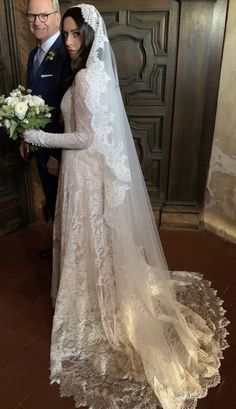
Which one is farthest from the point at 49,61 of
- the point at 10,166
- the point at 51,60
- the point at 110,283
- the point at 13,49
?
the point at 110,283

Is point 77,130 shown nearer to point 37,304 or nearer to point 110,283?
point 110,283

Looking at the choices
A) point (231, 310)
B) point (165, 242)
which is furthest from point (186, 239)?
point (231, 310)

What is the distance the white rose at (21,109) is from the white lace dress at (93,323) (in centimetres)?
13

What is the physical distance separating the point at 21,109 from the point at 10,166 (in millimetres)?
1307

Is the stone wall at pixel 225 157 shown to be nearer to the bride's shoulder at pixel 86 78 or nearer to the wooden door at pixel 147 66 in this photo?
the wooden door at pixel 147 66

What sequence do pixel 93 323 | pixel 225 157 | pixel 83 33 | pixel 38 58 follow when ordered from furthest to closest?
pixel 225 157, pixel 38 58, pixel 93 323, pixel 83 33

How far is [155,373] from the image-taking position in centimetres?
145

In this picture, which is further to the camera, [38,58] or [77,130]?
[38,58]

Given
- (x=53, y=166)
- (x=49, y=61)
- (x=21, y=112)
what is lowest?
(x=53, y=166)

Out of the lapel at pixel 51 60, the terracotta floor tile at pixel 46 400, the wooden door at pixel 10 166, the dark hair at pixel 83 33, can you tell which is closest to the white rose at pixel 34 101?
the dark hair at pixel 83 33

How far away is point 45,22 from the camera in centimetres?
192

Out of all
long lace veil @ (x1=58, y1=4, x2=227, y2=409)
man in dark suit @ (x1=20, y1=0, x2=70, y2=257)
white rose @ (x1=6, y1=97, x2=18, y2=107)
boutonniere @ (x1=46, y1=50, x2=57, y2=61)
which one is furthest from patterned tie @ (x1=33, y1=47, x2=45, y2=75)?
long lace veil @ (x1=58, y1=4, x2=227, y2=409)

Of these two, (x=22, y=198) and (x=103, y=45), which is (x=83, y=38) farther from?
(x=22, y=198)

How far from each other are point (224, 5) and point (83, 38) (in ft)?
4.66
